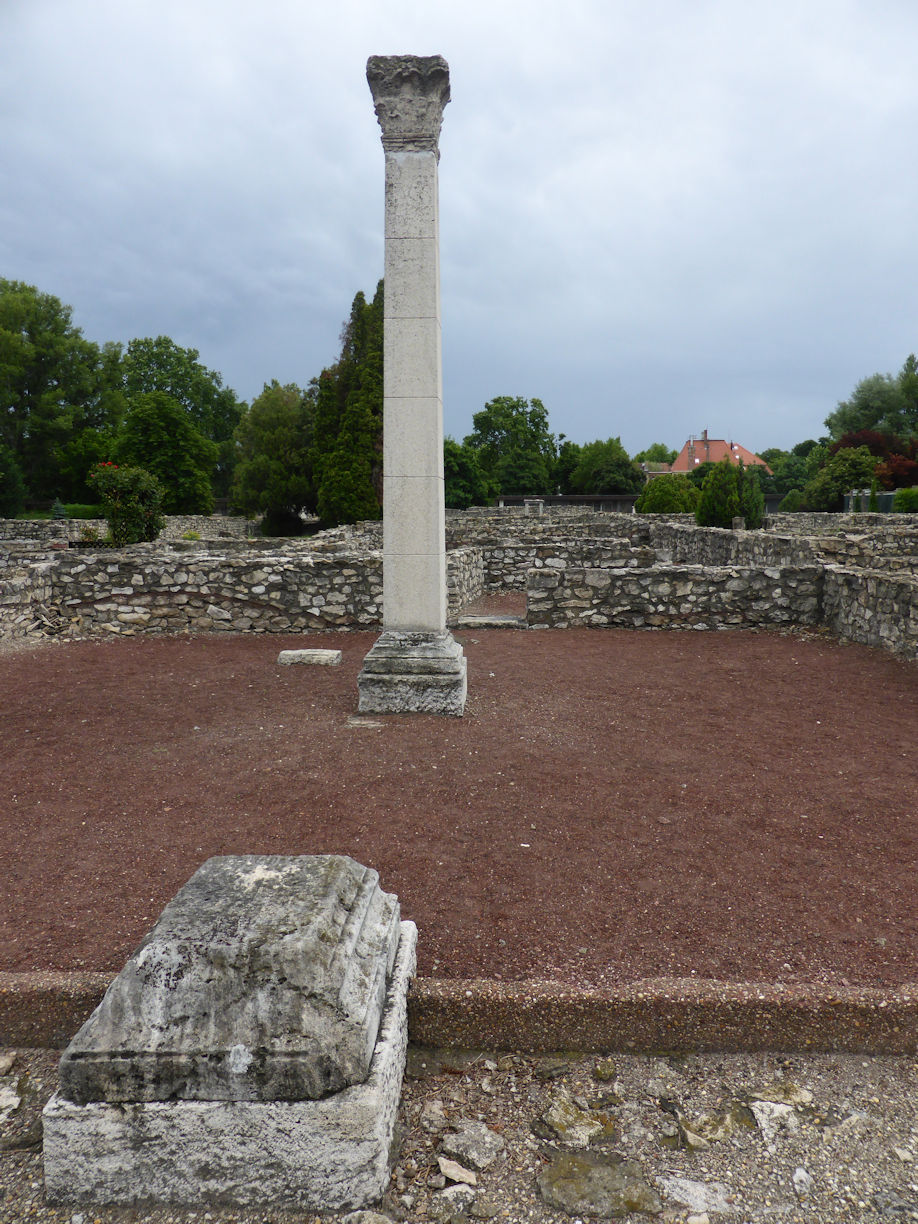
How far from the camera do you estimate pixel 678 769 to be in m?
4.54

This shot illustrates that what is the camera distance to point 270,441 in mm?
39969

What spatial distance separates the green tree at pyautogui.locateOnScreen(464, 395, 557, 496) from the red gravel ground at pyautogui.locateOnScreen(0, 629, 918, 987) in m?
54.4

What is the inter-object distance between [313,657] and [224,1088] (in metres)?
5.96

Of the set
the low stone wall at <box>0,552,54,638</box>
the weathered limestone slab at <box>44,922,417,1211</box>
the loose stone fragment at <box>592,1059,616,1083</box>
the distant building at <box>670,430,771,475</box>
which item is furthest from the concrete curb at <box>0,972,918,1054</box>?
the distant building at <box>670,430,771,475</box>

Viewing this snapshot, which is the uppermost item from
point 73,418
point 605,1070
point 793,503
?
point 73,418

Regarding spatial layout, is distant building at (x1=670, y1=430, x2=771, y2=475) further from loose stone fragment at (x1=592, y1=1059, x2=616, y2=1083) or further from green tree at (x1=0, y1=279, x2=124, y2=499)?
loose stone fragment at (x1=592, y1=1059, x2=616, y2=1083)

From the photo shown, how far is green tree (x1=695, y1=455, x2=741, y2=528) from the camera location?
2236 centimetres

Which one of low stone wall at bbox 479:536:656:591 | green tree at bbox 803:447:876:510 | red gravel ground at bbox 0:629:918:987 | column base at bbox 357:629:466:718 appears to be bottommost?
red gravel ground at bbox 0:629:918:987

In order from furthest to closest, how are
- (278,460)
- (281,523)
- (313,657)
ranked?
1. (278,460)
2. (281,523)
3. (313,657)

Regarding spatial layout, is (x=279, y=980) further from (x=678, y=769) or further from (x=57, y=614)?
(x=57, y=614)

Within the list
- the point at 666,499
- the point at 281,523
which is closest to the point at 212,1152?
the point at 666,499

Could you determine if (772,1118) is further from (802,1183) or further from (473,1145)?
(473,1145)

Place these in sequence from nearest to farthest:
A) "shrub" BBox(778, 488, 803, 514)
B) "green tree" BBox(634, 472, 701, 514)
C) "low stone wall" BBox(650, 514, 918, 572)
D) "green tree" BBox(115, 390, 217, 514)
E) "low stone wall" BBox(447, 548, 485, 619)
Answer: "low stone wall" BBox(447, 548, 485, 619), "low stone wall" BBox(650, 514, 918, 572), "green tree" BBox(634, 472, 701, 514), "shrub" BBox(778, 488, 803, 514), "green tree" BBox(115, 390, 217, 514)

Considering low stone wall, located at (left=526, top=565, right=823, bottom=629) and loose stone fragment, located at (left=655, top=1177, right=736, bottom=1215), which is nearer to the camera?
loose stone fragment, located at (left=655, top=1177, right=736, bottom=1215)
